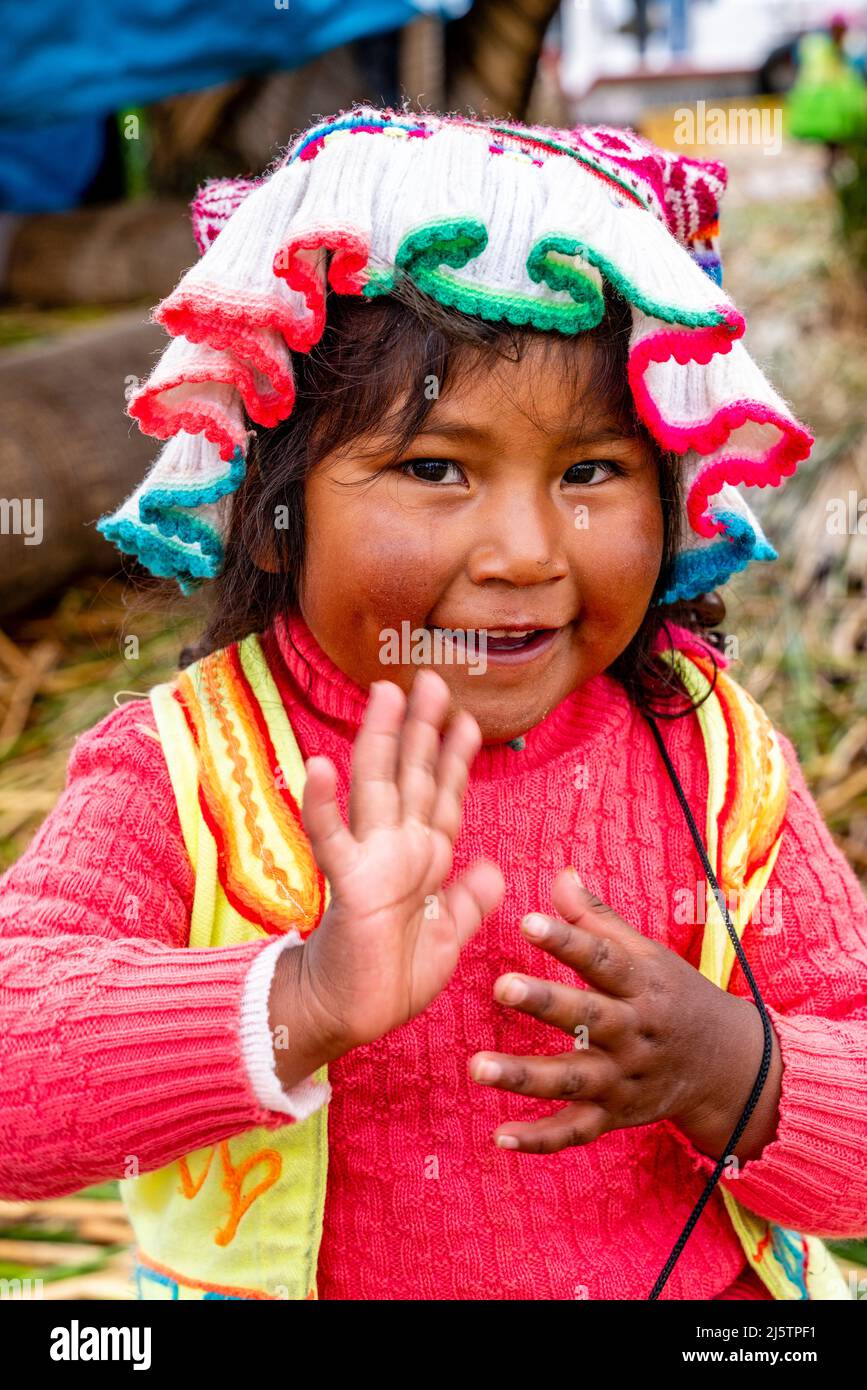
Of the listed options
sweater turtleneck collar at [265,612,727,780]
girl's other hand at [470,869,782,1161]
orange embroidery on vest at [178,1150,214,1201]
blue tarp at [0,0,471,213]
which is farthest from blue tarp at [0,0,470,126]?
girl's other hand at [470,869,782,1161]

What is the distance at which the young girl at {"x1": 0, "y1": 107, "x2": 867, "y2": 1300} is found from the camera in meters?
1.29

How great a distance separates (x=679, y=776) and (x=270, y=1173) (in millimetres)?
620

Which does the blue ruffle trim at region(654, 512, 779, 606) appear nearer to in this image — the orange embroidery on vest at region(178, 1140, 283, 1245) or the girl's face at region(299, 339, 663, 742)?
the girl's face at region(299, 339, 663, 742)

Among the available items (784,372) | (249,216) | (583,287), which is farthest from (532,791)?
(784,372)

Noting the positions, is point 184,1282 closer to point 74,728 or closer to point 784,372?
point 74,728

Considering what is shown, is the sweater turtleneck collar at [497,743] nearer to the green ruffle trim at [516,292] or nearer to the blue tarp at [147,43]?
the green ruffle trim at [516,292]

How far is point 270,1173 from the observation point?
5.02 ft

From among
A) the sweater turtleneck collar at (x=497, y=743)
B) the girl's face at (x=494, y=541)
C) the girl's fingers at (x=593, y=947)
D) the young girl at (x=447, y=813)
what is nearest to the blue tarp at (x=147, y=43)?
the young girl at (x=447, y=813)

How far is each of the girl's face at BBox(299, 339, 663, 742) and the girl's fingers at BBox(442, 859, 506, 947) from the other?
25cm

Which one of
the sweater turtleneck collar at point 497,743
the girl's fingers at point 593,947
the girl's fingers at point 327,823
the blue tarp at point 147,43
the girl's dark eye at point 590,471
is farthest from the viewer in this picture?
the blue tarp at point 147,43

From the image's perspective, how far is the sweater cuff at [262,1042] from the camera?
126cm

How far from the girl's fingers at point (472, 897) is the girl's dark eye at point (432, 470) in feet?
1.24

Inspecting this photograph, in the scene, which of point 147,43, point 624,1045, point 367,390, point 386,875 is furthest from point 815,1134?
point 147,43
